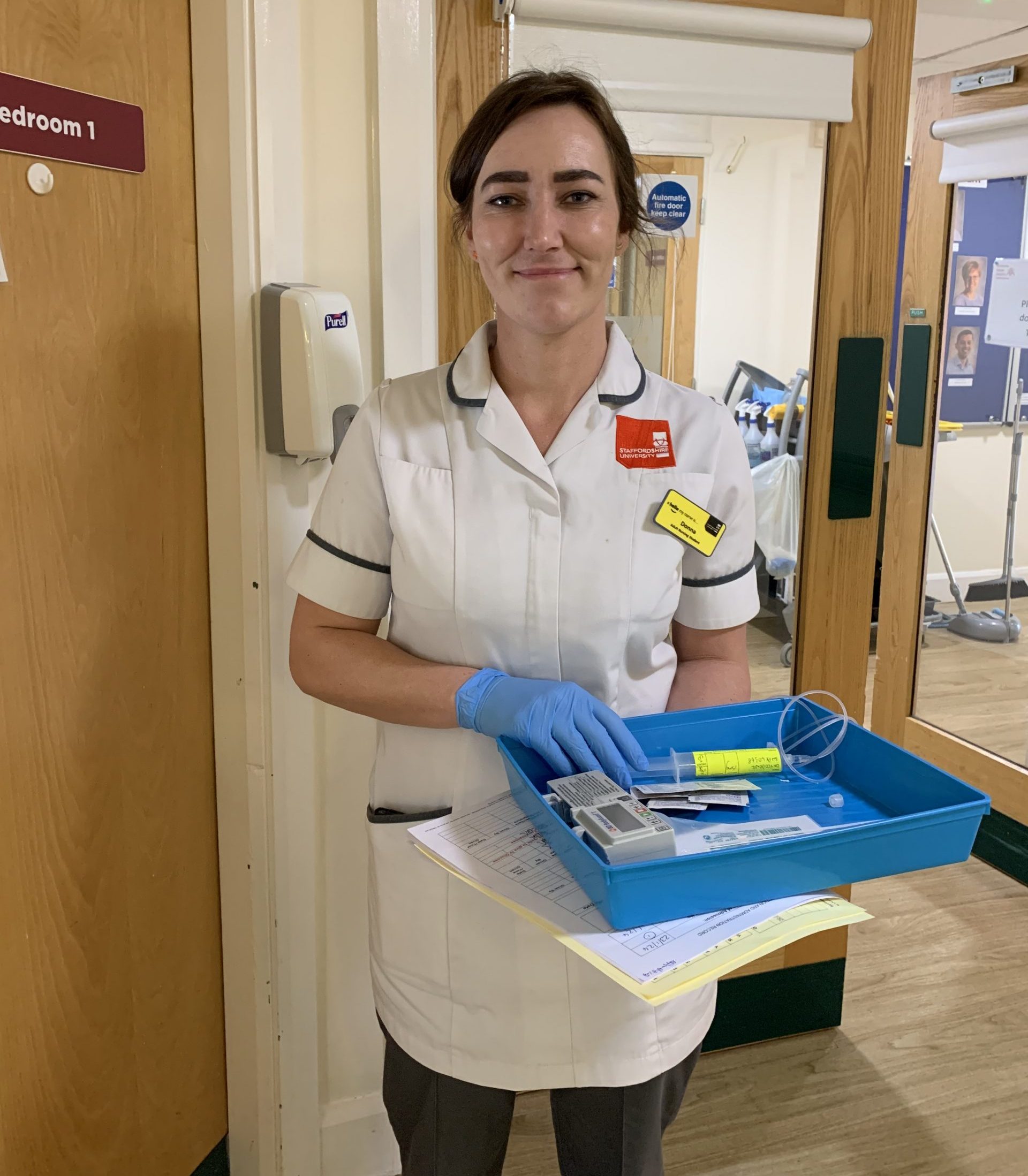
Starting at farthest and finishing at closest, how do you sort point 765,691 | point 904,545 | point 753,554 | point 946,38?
point 946,38
point 904,545
point 765,691
point 753,554

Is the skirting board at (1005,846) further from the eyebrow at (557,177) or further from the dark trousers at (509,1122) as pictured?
the eyebrow at (557,177)

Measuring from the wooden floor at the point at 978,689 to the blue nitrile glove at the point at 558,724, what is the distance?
241 cm

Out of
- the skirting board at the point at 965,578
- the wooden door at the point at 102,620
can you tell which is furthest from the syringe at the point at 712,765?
the skirting board at the point at 965,578

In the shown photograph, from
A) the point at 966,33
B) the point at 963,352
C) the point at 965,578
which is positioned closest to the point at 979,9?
the point at 966,33

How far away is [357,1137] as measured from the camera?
1888 millimetres

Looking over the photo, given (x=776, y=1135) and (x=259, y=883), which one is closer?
(x=259, y=883)

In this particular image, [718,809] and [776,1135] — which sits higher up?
[718,809]

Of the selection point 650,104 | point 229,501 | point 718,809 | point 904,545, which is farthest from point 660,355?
point 904,545

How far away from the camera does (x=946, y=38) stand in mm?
4418

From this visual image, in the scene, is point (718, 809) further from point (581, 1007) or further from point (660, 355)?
point (660, 355)

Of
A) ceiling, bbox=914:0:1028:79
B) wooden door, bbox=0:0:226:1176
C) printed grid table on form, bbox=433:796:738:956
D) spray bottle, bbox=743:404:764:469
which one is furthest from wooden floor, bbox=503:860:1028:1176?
ceiling, bbox=914:0:1028:79

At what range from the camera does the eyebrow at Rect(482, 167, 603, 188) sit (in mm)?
1176

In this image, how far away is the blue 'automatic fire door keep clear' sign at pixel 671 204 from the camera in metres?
1.90

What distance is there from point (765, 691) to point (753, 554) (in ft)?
2.87
